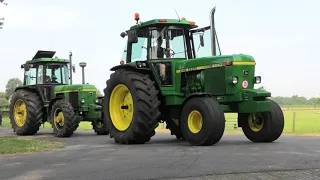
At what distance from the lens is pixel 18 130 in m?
17.3

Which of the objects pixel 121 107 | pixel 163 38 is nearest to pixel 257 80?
pixel 163 38

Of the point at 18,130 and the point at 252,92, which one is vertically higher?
the point at 252,92

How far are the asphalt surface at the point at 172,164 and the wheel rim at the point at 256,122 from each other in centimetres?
170

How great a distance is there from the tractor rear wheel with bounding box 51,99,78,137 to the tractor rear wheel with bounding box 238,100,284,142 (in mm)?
6469

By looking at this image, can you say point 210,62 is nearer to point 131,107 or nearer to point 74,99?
point 131,107

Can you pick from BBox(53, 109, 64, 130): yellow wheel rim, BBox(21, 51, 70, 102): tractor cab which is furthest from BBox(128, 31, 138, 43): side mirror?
BBox(21, 51, 70, 102): tractor cab

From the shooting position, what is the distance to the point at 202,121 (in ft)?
31.8

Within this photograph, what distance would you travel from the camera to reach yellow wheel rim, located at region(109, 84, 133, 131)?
38.9 ft

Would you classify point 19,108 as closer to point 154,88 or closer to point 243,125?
point 154,88

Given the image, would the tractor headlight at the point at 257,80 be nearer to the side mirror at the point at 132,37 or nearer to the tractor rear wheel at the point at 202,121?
the tractor rear wheel at the point at 202,121

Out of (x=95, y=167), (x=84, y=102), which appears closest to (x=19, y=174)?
(x=95, y=167)

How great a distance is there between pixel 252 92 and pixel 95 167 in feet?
15.1

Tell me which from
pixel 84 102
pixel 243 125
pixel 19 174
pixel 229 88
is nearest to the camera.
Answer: pixel 19 174

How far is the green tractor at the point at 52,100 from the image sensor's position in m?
15.8
